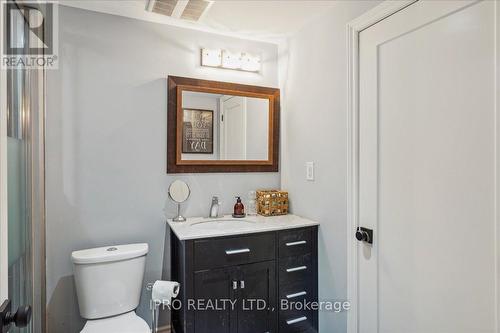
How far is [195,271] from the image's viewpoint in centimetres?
163

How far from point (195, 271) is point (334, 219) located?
3.03 ft

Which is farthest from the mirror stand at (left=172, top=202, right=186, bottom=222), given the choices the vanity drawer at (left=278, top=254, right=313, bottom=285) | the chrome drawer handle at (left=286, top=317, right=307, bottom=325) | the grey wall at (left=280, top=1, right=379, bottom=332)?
the chrome drawer handle at (left=286, top=317, right=307, bottom=325)

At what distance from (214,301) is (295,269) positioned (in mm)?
572

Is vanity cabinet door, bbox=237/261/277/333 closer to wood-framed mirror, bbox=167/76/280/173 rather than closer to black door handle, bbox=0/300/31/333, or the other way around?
wood-framed mirror, bbox=167/76/280/173

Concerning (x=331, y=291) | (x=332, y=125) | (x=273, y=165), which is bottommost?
(x=331, y=291)

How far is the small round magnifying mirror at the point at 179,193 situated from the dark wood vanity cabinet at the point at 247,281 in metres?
0.19

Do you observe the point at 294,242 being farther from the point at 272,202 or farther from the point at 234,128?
the point at 234,128

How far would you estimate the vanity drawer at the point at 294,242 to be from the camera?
1.84 m

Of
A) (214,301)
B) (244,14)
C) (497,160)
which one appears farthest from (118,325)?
(244,14)

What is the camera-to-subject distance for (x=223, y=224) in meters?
2.02

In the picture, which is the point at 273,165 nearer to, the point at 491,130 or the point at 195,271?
the point at 195,271

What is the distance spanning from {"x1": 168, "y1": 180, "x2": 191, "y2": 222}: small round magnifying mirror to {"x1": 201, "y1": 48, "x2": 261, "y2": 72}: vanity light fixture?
932 mm

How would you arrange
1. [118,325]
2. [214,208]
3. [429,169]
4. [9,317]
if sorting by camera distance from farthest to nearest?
[214,208] → [118,325] → [429,169] → [9,317]

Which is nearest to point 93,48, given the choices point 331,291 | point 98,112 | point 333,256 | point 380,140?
point 98,112
